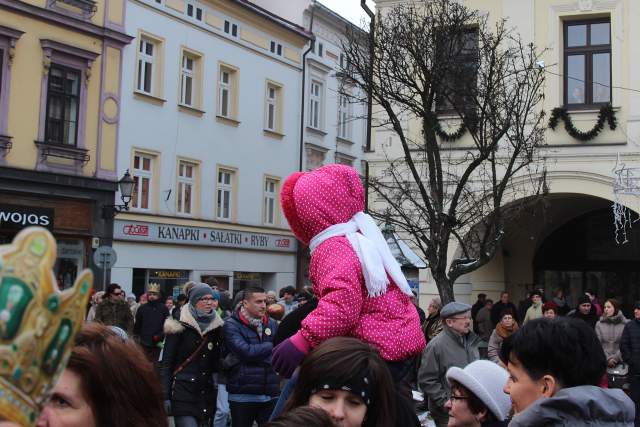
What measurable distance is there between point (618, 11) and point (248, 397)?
15.3 metres

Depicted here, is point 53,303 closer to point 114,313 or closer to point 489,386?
point 489,386

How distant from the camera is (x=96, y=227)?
24750 millimetres

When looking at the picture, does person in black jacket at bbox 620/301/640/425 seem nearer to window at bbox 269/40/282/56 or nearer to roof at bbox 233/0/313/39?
roof at bbox 233/0/313/39

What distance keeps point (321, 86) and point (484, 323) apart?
16809 mm

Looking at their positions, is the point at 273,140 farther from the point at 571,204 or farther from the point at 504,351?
the point at 504,351

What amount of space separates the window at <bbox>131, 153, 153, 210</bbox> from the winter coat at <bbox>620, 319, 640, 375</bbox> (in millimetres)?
15864

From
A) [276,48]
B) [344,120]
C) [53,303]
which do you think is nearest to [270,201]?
[344,120]

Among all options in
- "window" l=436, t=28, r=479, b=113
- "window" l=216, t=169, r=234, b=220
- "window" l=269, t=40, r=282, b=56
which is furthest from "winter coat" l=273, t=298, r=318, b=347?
"window" l=269, t=40, r=282, b=56

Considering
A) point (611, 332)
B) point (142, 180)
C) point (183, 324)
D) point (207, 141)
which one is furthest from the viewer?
point (207, 141)

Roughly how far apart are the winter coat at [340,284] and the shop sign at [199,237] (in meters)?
21.3

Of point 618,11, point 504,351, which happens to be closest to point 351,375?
point 504,351

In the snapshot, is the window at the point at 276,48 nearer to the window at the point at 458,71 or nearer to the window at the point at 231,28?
the window at the point at 231,28

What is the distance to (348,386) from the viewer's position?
11.4ft

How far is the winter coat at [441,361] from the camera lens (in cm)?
765
